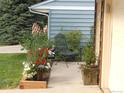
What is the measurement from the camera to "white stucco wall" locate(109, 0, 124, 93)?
770 cm

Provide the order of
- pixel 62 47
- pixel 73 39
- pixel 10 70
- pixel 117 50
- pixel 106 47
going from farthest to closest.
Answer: pixel 73 39 → pixel 62 47 → pixel 10 70 → pixel 106 47 → pixel 117 50

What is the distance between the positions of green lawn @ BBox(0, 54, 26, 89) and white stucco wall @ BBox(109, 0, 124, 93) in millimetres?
2347

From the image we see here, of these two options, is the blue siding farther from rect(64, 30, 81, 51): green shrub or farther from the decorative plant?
the decorative plant

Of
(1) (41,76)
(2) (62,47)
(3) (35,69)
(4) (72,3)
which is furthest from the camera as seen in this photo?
(4) (72,3)

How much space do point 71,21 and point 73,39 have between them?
811 mm

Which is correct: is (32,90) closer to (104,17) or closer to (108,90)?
(108,90)

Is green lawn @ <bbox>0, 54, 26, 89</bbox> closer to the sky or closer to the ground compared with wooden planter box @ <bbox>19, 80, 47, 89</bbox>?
closer to the ground

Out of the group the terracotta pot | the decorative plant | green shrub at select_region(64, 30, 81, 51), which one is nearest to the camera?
the decorative plant

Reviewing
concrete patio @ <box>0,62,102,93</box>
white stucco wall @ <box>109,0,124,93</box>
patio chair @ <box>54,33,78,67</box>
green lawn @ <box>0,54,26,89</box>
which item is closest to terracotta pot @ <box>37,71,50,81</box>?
concrete patio @ <box>0,62,102,93</box>

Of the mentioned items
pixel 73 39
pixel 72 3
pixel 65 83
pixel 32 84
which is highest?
pixel 72 3

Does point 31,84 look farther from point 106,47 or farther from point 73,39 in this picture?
point 73,39

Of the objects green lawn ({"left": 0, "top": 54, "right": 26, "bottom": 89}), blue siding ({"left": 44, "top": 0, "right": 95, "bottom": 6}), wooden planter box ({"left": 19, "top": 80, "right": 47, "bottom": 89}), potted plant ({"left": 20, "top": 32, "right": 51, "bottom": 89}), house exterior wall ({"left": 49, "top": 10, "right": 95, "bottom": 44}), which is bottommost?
green lawn ({"left": 0, "top": 54, "right": 26, "bottom": 89})

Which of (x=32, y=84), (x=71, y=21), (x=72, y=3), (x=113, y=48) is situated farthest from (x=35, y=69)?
(x=72, y=3)

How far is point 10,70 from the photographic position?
38.3ft
